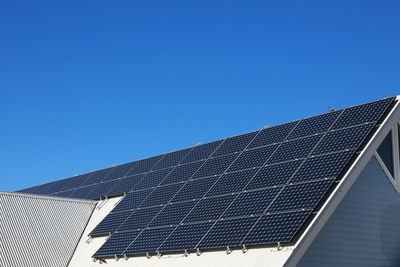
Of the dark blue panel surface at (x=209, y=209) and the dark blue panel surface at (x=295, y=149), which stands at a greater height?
the dark blue panel surface at (x=295, y=149)

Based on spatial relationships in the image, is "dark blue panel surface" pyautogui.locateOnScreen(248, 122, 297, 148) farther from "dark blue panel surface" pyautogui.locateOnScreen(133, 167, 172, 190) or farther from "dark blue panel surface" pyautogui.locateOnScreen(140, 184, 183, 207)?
"dark blue panel surface" pyautogui.locateOnScreen(133, 167, 172, 190)

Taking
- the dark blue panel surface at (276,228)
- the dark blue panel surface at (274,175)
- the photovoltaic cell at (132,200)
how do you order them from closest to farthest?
the dark blue panel surface at (276,228) < the dark blue panel surface at (274,175) < the photovoltaic cell at (132,200)

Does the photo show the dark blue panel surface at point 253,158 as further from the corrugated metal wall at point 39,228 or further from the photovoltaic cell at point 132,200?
the corrugated metal wall at point 39,228

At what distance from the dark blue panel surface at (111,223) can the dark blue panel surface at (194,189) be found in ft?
10.7

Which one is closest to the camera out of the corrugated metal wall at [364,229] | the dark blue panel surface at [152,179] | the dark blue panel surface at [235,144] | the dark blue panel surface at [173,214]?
the corrugated metal wall at [364,229]

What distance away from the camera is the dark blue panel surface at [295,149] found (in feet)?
76.2

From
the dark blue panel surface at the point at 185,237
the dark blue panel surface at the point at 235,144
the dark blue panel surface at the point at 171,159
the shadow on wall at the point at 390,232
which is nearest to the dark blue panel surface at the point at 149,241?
the dark blue panel surface at the point at 185,237

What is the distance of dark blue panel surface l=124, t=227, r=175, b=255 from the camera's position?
2325 cm

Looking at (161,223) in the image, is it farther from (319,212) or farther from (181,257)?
(319,212)

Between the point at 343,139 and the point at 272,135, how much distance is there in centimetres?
504

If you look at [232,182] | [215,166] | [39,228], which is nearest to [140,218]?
[215,166]

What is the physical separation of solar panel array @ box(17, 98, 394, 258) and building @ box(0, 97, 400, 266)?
58 millimetres

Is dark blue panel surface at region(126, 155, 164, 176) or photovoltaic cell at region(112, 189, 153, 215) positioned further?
dark blue panel surface at region(126, 155, 164, 176)

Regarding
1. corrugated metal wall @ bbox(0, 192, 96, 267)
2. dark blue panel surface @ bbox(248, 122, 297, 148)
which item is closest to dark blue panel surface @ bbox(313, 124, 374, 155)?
dark blue panel surface @ bbox(248, 122, 297, 148)
